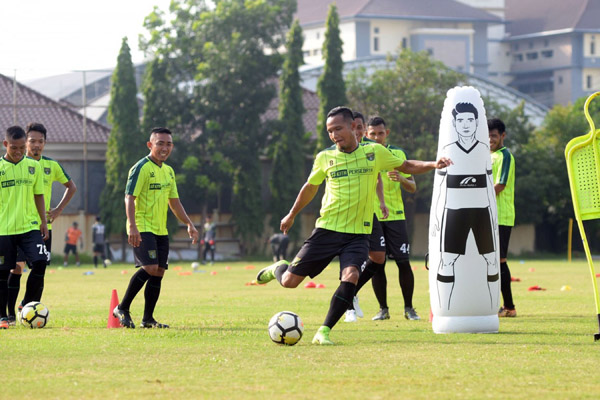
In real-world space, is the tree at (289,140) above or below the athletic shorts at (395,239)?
above

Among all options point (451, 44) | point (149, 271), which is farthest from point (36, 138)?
point (451, 44)

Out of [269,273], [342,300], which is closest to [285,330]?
[342,300]

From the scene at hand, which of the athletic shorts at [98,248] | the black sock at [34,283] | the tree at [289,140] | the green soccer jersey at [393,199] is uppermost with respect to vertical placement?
the tree at [289,140]

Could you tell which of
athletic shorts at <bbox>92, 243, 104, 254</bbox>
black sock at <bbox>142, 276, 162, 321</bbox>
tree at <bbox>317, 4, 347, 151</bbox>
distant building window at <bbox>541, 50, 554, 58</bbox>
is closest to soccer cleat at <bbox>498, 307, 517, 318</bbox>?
black sock at <bbox>142, 276, 162, 321</bbox>

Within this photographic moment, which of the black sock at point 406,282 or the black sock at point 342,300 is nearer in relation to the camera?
the black sock at point 342,300

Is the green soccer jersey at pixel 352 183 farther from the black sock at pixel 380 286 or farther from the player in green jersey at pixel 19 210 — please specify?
the player in green jersey at pixel 19 210

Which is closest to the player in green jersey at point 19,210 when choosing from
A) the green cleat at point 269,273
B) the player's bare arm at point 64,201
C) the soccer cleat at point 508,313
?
the player's bare arm at point 64,201

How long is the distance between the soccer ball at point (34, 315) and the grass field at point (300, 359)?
216 mm

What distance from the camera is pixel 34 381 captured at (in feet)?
25.2

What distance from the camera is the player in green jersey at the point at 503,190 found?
13102 mm

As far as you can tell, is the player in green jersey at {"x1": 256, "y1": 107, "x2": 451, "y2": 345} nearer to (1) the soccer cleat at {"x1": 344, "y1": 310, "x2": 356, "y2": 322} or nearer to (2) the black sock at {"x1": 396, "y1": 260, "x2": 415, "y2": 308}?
(1) the soccer cleat at {"x1": 344, "y1": 310, "x2": 356, "y2": 322}

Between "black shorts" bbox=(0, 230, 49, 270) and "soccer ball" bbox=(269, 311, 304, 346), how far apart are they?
368 centimetres

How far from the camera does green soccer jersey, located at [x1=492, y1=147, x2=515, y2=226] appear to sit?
13070 millimetres

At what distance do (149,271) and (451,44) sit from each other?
9986 cm
